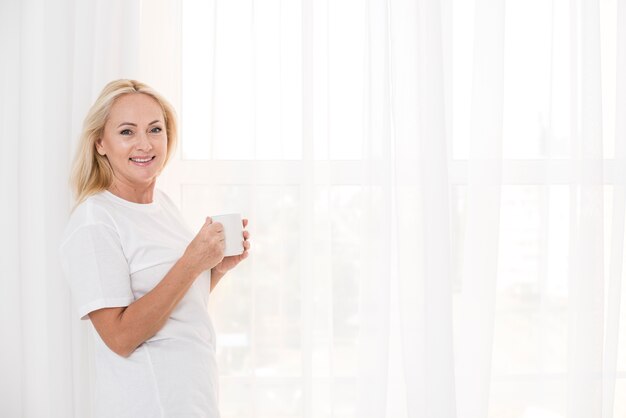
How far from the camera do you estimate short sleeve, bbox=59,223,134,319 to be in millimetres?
1168

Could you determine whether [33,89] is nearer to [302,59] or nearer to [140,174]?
[140,174]

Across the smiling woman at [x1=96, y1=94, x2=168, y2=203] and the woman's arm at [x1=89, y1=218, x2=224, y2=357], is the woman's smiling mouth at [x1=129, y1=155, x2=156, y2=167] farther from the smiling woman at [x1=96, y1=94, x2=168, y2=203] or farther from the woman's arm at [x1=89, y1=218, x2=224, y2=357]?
the woman's arm at [x1=89, y1=218, x2=224, y2=357]

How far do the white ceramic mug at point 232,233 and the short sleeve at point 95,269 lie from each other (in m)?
0.22

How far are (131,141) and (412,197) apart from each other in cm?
71

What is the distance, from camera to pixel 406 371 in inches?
58.8

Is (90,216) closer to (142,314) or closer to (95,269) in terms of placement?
(95,269)

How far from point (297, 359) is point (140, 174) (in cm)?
67

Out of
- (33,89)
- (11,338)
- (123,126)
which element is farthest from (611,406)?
(33,89)

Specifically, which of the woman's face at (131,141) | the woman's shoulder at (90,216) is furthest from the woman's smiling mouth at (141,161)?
the woman's shoulder at (90,216)

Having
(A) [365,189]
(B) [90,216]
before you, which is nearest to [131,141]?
(B) [90,216]

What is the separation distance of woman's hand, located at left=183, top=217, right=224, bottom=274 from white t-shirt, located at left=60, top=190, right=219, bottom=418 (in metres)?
0.09

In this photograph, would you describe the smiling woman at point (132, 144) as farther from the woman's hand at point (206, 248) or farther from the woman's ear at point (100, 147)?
the woman's hand at point (206, 248)

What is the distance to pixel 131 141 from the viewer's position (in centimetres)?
130

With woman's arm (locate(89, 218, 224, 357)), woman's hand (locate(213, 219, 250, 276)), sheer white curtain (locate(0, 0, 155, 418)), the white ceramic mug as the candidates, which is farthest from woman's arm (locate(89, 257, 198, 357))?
sheer white curtain (locate(0, 0, 155, 418))
